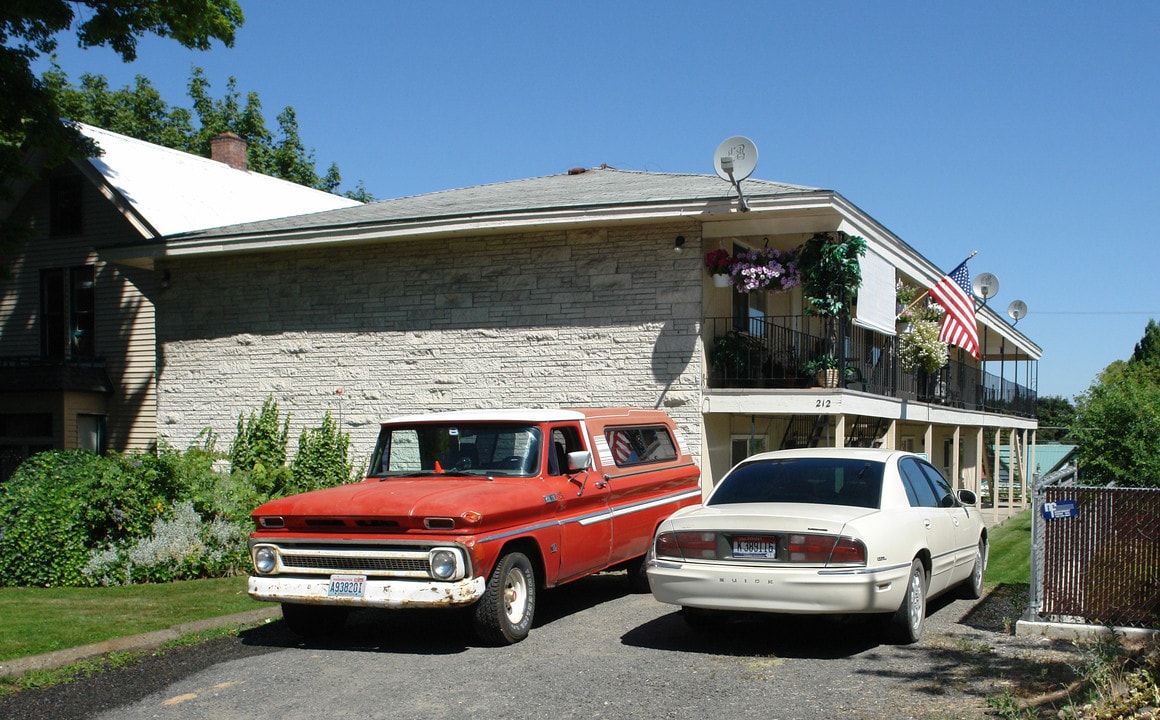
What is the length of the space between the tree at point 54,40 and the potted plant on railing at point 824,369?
1103cm

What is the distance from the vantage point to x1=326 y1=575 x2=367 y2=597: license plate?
27.9ft

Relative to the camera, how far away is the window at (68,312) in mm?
22766

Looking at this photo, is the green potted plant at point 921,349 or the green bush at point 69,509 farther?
the green potted plant at point 921,349

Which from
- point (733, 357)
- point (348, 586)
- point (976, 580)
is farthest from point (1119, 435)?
point (348, 586)

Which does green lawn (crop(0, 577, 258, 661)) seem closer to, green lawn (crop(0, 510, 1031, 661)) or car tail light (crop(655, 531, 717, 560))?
green lawn (crop(0, 510, 1031, 661))

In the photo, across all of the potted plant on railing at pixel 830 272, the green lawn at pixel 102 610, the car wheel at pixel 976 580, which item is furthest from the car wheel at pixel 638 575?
the potted plant on railing at pixel 830 272

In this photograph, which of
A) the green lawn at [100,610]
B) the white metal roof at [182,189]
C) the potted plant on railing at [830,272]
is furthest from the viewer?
the white metal roof at [182,189]

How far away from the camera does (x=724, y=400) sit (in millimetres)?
15602

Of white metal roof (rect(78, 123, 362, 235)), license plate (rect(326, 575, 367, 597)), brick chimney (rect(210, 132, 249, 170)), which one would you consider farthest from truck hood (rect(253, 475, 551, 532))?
brick chimney (rect(210, 132, 249, 170))

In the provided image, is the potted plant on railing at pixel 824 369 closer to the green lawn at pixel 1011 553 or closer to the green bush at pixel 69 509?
the green lawn at pixel 1011 553

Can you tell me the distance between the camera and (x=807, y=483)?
9.16 m

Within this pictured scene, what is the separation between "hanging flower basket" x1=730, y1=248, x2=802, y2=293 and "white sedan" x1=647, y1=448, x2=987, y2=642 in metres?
5.87

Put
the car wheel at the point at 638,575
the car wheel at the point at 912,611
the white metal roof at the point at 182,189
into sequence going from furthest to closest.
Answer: the white metal roof at the point at 182,189 < the car wheel at the point at 638,575 < the car wheel at the point at 912,611

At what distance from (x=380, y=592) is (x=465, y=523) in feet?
2.80
